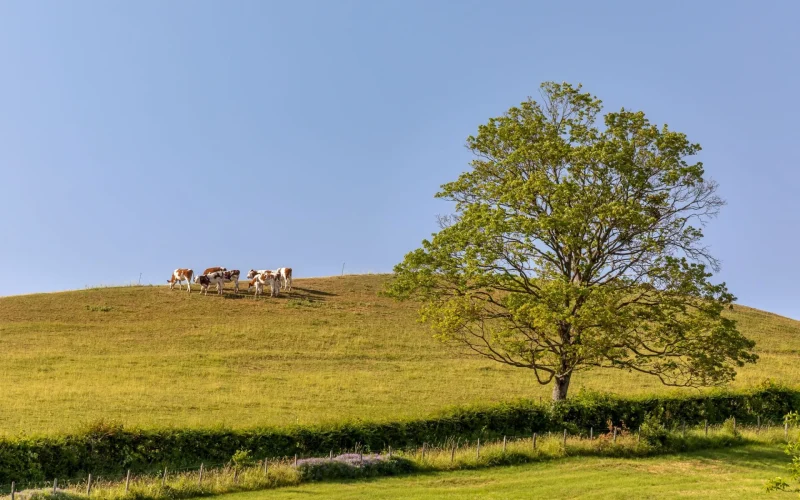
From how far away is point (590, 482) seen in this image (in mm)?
26719

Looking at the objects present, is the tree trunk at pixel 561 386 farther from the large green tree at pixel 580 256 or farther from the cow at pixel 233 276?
the cow at pixel 233 276

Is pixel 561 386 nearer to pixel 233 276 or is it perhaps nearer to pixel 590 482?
pixel 590 482

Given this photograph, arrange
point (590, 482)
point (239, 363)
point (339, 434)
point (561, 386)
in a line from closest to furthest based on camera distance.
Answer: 1. point (590, 482)
2. point (339, 434)
3. point (561, 386)
4. point (239, 363)

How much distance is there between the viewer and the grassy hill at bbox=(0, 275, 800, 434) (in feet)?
126

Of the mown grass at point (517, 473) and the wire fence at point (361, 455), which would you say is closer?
the mown grass at point (517, 473)

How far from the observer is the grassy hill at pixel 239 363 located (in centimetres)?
3841

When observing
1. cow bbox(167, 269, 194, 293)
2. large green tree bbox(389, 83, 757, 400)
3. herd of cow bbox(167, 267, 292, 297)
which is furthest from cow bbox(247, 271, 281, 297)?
large green tree bbox(389, 83, 757, 400)

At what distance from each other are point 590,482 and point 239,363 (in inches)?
1168

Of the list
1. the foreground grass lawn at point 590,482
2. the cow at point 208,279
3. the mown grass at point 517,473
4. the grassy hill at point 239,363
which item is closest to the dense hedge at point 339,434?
the mown grass at point 517,473

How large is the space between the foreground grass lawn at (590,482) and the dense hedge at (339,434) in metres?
3.48

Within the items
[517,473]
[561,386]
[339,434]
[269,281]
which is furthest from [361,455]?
[269,281]

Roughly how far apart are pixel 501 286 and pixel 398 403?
9090 mm

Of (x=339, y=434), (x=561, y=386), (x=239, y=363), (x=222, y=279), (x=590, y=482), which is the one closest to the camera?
(x=590, y=482)

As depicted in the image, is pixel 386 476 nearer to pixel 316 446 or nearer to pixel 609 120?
pixel 316 446
